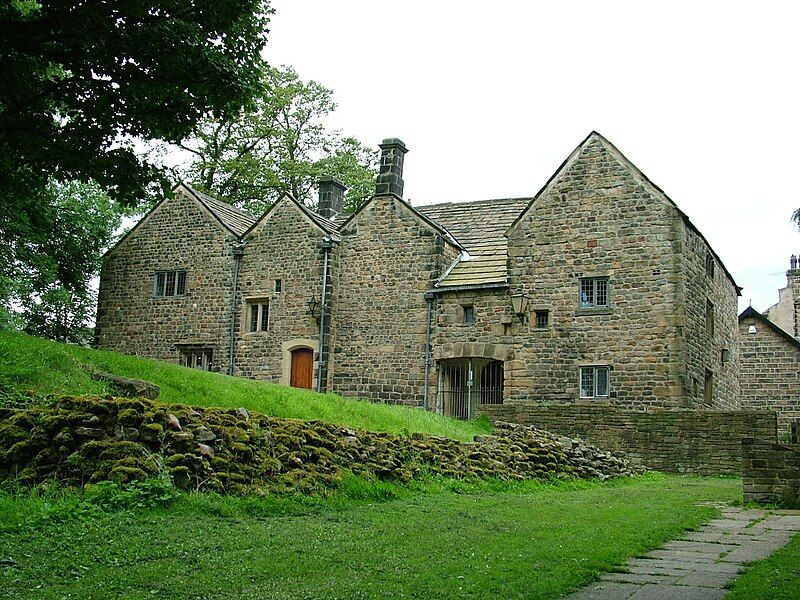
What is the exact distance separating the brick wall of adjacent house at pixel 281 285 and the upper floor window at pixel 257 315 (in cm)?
11

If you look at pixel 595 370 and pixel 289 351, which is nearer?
pixel 595 370

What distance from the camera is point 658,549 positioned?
10500mm

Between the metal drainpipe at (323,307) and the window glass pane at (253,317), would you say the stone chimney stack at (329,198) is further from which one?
the window glass pane at (253,317)

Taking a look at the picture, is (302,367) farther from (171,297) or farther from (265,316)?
(171,297)

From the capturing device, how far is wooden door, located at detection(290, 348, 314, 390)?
111ft

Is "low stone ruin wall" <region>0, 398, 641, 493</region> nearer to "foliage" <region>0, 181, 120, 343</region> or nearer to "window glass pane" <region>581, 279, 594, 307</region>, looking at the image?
"window glass pane" <region>581, 279, 594, 307</region>

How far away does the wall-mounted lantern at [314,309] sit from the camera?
33.9 m

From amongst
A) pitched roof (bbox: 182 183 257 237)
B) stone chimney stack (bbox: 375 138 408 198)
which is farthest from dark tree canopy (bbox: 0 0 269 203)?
pitched roof (bbox: 182 183 257 237)

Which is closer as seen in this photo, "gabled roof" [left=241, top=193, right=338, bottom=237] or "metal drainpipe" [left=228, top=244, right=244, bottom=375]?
"gabled roof" [left=241, top=193, right=338, bottom=237]

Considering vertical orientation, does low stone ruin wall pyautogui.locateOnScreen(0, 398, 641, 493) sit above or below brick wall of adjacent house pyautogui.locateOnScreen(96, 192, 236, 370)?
below

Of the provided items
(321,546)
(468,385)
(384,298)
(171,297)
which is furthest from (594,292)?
(321,546)

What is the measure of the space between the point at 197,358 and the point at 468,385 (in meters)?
11.5

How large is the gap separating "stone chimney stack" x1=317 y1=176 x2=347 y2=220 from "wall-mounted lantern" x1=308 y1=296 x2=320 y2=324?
535 cm

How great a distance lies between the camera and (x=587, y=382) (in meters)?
29.0
